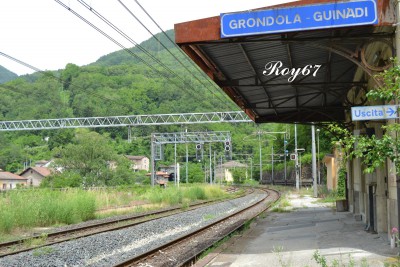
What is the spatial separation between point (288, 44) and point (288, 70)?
271 centimetres

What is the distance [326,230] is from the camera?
15.8 meters

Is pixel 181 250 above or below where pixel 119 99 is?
below

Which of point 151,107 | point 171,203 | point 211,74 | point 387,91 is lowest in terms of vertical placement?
point 171,203

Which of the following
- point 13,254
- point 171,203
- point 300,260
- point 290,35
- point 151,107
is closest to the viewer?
point 300,260

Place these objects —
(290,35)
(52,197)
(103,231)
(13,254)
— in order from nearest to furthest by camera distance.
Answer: (290,35), (13,254), (103,231), (52,197)

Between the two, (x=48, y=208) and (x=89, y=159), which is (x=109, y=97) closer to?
(x=89, y=159)

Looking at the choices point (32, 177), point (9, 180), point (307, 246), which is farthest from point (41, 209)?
point (32, 177)

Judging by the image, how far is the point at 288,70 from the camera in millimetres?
14758

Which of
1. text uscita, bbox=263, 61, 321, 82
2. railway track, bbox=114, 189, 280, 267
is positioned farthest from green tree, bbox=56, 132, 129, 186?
text uscita, bbox=263, 61, 321, 82

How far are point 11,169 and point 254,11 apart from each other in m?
137

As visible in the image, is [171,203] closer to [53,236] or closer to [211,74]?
[53,236]

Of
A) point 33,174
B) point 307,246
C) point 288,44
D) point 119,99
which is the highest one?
point 119,99

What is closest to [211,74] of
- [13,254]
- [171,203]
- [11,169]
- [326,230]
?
[326,230]

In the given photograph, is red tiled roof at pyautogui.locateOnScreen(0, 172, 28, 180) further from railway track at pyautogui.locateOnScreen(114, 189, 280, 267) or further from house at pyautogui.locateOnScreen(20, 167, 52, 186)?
railway track at pyautogui.locateOnScreen(114, 189, 280, 267)
